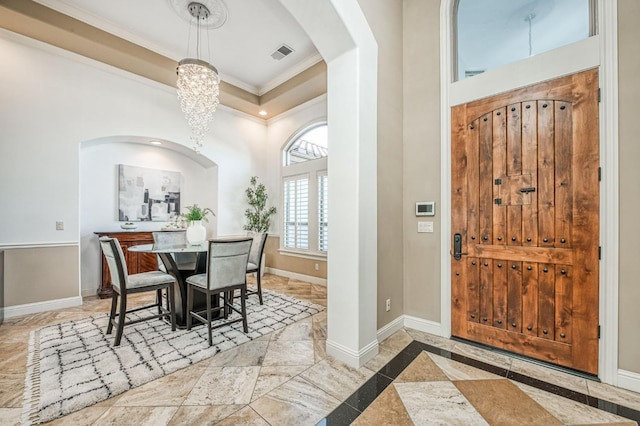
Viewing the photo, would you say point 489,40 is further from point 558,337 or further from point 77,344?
point 77,344

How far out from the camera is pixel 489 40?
264 centimetres

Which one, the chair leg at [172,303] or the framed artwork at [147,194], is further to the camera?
the framed artwork at [147,194]

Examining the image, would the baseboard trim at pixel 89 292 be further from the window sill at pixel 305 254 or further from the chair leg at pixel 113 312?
the window sill at pixel 305 254

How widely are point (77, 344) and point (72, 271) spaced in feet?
5.74

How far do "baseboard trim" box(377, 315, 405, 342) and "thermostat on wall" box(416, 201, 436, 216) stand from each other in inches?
46.0

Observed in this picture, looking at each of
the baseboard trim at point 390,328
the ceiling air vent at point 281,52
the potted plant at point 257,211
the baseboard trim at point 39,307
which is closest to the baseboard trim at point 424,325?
the baseboard trim at point 390,328

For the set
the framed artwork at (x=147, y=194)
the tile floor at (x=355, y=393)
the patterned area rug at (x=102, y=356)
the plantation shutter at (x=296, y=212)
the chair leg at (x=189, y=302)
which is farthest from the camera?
the plantation shutter at (x=296, y=212)

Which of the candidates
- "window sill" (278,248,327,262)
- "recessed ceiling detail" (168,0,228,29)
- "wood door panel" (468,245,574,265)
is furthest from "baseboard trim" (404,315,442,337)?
"recessed ceiling detail" (168,0,228,29)

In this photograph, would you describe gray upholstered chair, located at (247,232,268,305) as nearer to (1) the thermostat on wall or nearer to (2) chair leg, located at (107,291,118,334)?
(2) chair leg, located at (107,291,118,334)

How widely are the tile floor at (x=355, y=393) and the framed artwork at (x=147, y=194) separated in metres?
2.65

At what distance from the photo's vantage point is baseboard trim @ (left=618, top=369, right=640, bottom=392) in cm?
188

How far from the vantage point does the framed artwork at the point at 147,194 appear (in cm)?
477

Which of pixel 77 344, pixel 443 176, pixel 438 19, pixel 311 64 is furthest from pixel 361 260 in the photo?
pixel 311 64

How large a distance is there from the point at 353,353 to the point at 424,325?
3.48 ft
